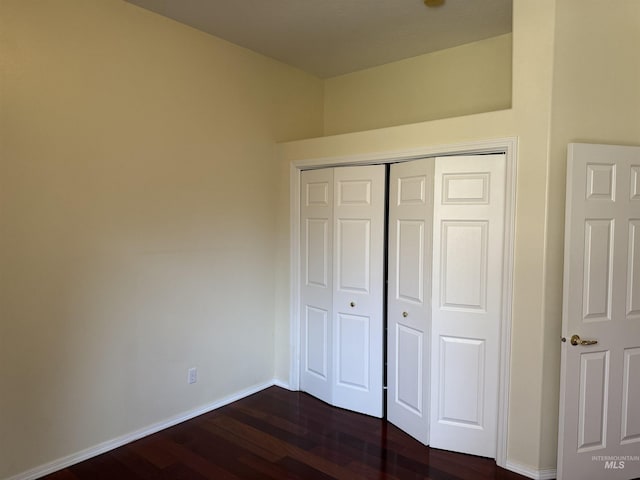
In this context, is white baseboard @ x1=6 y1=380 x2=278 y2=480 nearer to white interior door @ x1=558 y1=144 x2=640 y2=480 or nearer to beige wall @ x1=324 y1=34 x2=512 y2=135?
white interior door @ x1=558 y1=144 x2=640 y2=480

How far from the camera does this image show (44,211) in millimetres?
2490

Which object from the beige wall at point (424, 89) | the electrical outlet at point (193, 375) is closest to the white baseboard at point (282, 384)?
the electrical outlet at point (193, 375)

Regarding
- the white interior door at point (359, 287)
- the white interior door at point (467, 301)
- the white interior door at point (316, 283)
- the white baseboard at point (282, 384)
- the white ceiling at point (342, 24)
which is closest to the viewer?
the white interior door at point (467, 301)

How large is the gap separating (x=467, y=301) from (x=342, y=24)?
216 centimetres

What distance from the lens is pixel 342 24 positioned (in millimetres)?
3111

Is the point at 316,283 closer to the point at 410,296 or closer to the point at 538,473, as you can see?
the point at 410,296

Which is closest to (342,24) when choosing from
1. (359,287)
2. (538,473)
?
(359,287)

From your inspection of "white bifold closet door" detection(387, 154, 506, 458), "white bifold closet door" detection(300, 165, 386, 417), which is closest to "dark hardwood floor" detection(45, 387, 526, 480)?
"white bifold closet door" detection(387, 154, 506, 458)

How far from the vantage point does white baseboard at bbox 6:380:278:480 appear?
8.27 feet

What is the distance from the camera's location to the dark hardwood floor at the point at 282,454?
2.60m

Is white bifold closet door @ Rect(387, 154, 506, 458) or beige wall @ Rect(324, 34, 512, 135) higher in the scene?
beige wall @ Rect(324, 34, 512, 135)

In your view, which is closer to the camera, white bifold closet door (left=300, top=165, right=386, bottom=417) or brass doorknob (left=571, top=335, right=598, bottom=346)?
brass doorknob (left=571, top=335, right=598, bottom=346)

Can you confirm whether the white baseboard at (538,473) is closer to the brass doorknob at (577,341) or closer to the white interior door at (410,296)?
the white interior door at (410,296)

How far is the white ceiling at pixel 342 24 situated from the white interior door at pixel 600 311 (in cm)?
133
